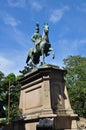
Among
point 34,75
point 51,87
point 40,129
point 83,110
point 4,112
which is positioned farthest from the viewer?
point 4,112

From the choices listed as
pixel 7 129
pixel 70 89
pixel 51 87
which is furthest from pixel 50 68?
pixel 70 89

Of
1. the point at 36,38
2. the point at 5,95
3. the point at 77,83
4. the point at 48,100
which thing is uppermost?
the point at 36,38

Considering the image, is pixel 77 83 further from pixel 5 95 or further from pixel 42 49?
pixel 42 49

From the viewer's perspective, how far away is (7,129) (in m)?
21.9

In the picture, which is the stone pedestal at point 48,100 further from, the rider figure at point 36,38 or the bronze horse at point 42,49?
the rider figure at point 36,38

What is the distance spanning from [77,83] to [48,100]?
28.2 m

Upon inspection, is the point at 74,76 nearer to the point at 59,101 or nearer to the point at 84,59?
the point at 84,59

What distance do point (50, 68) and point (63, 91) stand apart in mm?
1826

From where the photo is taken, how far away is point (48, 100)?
1883 centimetres

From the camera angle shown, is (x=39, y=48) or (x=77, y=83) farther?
(x=77, y=83)

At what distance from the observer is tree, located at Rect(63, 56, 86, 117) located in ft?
151

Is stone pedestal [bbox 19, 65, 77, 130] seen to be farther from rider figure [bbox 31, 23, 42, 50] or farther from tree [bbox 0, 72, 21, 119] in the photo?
tree [bbox 0, 72, 21, 119]

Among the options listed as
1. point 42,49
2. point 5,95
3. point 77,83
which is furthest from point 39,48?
point 5,95

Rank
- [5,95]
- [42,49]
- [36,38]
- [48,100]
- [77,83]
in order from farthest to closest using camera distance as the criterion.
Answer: [5,95] < [77,83] < [36,38] < [42,49] < [48,100]
